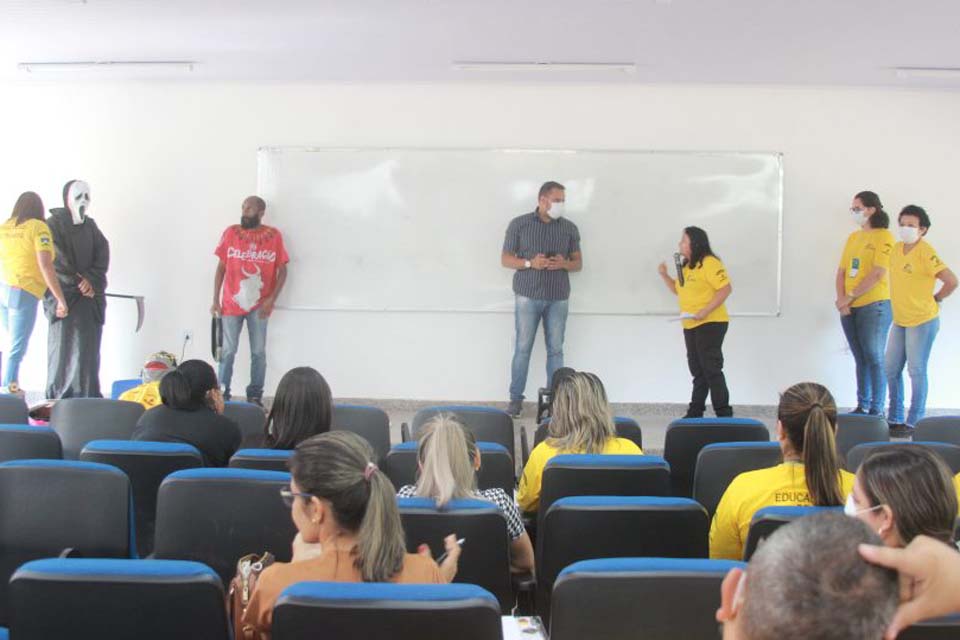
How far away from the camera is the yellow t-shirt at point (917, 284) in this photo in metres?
5.95

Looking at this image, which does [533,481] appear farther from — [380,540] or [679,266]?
[679,266]

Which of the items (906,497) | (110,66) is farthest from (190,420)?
(110,66)

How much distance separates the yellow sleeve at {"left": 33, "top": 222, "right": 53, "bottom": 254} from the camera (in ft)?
18.2

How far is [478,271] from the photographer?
22.2 feet

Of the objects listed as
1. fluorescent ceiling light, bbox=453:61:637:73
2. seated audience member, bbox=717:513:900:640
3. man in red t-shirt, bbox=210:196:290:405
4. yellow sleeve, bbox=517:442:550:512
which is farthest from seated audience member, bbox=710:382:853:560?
man in red t-shirt, bbox=210:196:290:405

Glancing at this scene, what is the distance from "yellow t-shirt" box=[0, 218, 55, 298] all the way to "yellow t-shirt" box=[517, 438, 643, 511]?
4.02 meters

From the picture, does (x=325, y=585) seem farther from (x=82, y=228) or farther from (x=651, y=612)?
(x=82, y=228)

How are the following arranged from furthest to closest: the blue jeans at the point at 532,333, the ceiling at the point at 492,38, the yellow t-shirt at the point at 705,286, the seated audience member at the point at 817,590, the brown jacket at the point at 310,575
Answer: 1. the blue jeans at the point at 532,333
2. the yellow t-shirt at the point at 705,286
3. the ceiling at the point at 492,38
4. the brown jacket at the point at 310,575
5. the seated audience member at the point at 817,590

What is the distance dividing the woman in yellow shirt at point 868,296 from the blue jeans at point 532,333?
2.04m

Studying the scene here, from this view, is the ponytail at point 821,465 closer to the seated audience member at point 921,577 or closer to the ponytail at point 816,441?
the ponytail at point 816,441

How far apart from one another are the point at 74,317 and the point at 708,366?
172 inches

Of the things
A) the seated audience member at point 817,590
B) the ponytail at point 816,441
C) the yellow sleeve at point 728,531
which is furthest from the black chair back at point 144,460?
the seated audience member at point 817,590

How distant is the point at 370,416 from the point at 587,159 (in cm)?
350

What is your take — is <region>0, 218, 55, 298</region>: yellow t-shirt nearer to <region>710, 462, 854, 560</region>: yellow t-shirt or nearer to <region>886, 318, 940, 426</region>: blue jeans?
<region>710, 462, 854, 560</region>: yellow t-shirt
